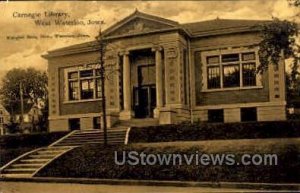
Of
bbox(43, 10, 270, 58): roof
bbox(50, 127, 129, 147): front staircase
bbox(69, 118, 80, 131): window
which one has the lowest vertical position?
bbox(50, 127, 129, 147): front staircase

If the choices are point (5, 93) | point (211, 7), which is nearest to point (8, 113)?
point (5, 93)

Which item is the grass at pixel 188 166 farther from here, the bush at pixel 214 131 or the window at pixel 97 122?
the window at pixel 97 122

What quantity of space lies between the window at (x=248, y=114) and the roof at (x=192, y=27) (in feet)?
3.26

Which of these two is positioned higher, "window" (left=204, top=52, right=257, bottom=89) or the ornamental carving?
the ornamental carving

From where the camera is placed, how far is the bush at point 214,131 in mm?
6348

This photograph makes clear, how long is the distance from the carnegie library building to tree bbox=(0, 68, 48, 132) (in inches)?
5.2

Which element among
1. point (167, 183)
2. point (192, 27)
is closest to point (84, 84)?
point (192, 27)

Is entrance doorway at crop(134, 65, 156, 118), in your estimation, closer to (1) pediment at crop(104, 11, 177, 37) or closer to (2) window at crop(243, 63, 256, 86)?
(1) pediment at crop(104, 11, 177, 37)

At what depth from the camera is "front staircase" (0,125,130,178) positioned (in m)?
6.87

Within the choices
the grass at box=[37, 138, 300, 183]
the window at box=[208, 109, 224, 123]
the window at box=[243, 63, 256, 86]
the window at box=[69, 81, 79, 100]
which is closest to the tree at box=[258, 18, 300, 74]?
the window at box=[243, 63, 256, 86]

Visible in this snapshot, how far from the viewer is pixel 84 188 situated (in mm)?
6723

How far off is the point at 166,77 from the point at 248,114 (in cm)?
120

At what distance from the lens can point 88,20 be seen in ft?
21.6

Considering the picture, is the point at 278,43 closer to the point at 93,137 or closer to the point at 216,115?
the point at 216,115
